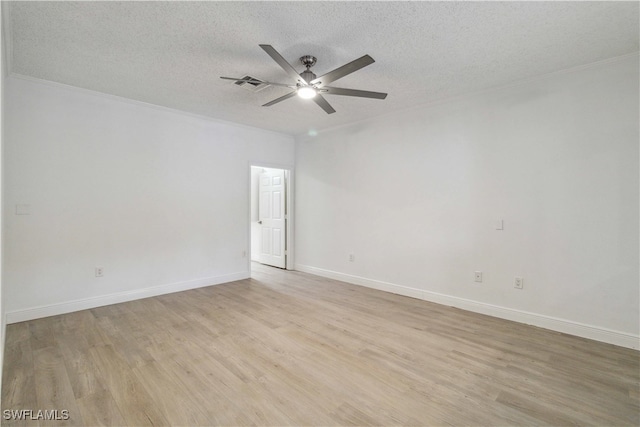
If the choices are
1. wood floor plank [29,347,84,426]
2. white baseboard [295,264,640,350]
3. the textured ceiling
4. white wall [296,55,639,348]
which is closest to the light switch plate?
the textured ceiling

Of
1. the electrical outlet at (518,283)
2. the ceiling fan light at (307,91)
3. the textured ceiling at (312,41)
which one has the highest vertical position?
the textured ceiling at (312,41)

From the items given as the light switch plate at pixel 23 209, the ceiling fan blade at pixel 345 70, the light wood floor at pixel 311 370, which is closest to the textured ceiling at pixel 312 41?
the ceiling fan blade at pixel 345 70

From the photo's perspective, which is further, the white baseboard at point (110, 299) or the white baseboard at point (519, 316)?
the white baseboard at point (110, 299)

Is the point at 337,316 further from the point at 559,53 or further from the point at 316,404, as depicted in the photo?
the point at 559,53

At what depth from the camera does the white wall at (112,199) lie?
317 cm

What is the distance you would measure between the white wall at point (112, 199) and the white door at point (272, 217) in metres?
1.00

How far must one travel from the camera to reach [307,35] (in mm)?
2350

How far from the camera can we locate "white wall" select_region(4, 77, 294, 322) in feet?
10.4

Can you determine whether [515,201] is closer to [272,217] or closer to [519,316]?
[519,316]

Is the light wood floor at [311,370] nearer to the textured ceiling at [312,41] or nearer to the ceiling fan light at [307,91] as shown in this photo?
the ceiling fan light at [307,91]

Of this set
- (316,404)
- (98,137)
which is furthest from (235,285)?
(316,404)

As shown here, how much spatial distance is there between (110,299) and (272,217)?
3065 mm

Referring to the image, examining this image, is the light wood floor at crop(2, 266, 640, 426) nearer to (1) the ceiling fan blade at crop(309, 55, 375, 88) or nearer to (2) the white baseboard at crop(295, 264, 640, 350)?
(2) the white baseboard at crop(295, 264, 640, 350)

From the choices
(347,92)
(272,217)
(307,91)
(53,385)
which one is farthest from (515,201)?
(53,385)
